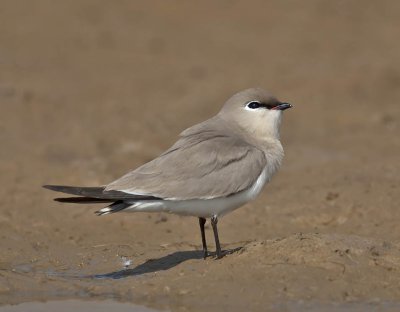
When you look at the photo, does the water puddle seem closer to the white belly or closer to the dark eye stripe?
the white belly

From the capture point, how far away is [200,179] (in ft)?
26.7

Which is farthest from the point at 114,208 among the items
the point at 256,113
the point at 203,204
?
the point at 256,113

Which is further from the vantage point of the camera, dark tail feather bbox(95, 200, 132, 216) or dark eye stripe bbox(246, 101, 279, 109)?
dark eye stripe bbox(246, 101, 279, 109)

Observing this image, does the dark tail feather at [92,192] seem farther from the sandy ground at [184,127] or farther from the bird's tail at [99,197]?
the sandy ground at [184,127]

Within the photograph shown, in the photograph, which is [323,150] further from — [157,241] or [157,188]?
[157,188]

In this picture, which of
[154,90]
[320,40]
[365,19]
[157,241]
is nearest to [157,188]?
[157,241]

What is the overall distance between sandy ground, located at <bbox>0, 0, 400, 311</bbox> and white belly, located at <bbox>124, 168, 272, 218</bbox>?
0.41 metres

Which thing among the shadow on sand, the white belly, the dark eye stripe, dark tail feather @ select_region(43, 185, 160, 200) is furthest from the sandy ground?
the dark eye stripe

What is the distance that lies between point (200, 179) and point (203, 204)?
0.70 ft

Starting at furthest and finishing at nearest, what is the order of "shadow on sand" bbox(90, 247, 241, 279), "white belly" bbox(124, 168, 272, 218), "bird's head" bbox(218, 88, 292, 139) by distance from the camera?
"bird's head" bbox(218, 88, 292, 139) → "shadow on sand" bbox(90, 247, 241, 279) → "white belly" bbox(124, 168, 272, 218)

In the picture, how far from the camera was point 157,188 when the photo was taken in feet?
26.2

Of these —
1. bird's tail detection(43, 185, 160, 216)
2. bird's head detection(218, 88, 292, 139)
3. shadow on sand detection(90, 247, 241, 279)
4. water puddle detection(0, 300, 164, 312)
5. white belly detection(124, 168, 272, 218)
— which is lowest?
water puddle detection(0, 300, 164, 312)

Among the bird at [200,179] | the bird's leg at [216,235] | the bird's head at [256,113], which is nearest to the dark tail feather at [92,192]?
the bird at [200,179]

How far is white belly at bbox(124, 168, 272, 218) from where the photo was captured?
801 centimetres
